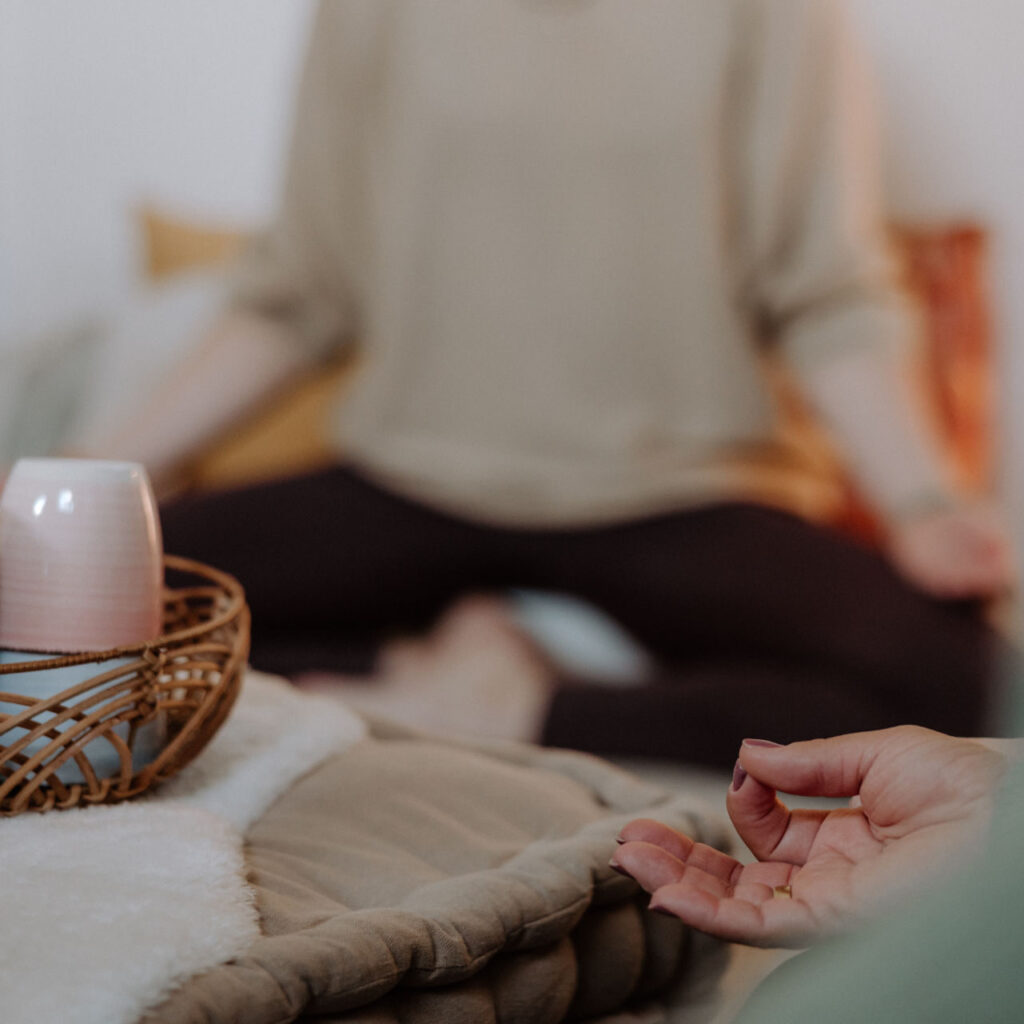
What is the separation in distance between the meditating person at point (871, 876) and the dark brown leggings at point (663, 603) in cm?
59

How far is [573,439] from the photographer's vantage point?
49.4 inches

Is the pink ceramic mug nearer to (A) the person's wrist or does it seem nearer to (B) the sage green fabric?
(B) the sage green fabric

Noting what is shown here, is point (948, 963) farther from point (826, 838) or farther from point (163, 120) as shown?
point (163, 120)

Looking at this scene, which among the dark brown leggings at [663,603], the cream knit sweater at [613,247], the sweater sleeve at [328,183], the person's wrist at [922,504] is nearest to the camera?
the dark brown leggings at [663,603]

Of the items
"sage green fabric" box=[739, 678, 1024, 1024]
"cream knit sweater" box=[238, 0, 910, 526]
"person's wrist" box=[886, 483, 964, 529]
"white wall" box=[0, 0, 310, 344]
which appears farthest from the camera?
"white wall" box=[0, 0, 310, 344]

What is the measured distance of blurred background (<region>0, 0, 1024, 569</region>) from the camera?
1493mm

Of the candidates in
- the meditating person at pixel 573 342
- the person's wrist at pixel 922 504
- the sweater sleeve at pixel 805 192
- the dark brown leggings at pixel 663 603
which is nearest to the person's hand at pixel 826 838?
the dark brown leggings at pixel 663 603

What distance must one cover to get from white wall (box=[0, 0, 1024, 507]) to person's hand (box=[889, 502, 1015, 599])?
1.95ft

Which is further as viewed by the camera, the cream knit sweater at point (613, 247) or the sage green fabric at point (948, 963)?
the cream knit sweater at point (613, 247)

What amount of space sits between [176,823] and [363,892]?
67 millimetres

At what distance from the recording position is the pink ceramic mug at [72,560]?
1.40ft

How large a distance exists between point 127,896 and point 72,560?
134 mm

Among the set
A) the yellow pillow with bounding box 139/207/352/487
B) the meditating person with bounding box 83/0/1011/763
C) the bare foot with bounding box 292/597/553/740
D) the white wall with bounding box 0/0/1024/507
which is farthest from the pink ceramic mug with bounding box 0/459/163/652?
the white wall with bounding box 0/0/1024/507

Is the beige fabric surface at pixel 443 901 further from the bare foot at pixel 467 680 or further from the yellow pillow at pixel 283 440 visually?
the yellow pillow at pixel 283 440
